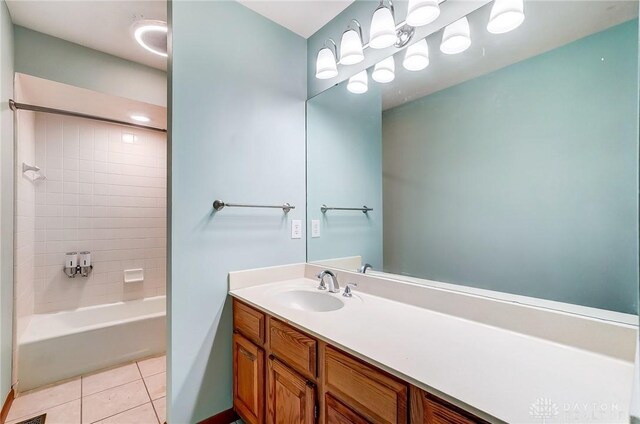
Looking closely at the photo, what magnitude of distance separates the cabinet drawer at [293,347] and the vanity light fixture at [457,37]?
1424 millimetres

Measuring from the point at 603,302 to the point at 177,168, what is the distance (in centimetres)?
182

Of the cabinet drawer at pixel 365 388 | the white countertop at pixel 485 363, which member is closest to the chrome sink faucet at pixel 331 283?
the white countertop at pixel 485 363

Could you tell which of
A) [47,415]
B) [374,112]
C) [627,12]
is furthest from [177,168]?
[627,12]

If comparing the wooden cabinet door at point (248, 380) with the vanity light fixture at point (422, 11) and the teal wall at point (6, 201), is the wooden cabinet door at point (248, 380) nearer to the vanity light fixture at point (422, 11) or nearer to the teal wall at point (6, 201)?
the teal wall at point (6, 201)

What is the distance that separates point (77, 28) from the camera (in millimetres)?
1805

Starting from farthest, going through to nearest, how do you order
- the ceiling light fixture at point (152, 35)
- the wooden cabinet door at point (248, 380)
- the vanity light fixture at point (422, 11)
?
1. the ceiling light fixture at point (152, 35)
2. the wooden cabinet door at point (248, 380)
3. the vanity light fixture at point (422, 11)

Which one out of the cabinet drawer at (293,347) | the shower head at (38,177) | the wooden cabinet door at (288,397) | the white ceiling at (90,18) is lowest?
the wooden cabinet door at (288,397)

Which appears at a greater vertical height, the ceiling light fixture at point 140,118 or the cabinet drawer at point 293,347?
the ceiling light fixture at point 140,118

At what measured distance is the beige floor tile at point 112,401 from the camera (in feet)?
5.32

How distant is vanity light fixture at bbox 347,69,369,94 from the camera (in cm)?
163

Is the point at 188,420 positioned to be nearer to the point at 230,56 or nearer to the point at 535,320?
the point at 535,320

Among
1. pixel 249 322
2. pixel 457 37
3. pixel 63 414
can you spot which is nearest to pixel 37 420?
pixel 63 414

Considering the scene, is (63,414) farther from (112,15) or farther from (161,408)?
(112,15)

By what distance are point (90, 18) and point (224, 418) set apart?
2594 mm
